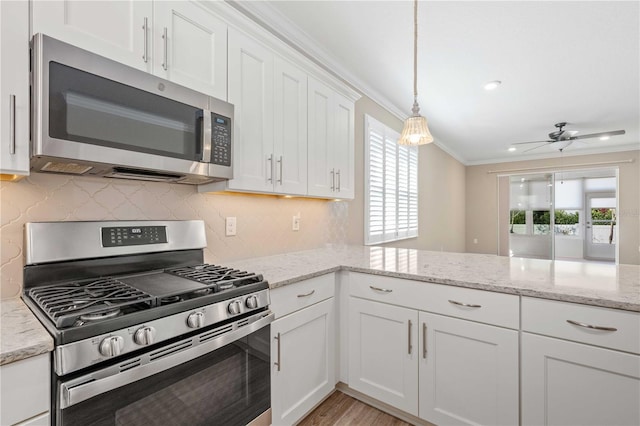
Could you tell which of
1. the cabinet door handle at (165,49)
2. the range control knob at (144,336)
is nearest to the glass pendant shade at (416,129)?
the cabinet door handle at (165,49)

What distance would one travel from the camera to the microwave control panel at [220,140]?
1536 millimetres

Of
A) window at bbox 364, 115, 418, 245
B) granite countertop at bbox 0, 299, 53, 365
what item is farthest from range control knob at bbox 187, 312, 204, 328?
window at bbox 364, 115, 418, 245

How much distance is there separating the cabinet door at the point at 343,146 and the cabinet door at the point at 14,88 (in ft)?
5.95

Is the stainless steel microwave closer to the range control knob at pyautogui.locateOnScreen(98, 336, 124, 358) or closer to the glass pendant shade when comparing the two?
the range control knob at pyautogui.locateOnScreen(98, 336, 124, 358)

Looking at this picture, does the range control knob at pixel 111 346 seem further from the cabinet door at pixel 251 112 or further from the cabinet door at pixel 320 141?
the cabinet door at pixel 320 141

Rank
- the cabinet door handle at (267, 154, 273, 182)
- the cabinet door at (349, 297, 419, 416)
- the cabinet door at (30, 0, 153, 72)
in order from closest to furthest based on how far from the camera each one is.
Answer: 1. the cabinet door at (30, 0, 153, 72)
2. the cabinet door at (349, 297, 419, 416)
3. the cabinet door handle at (267, 154, 273, 182)

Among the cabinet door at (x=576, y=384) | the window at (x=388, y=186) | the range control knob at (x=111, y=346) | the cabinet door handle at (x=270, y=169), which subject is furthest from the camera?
the window at (x=388, y=186)

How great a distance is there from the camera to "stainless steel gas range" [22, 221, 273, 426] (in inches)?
33.9

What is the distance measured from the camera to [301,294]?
66.5 inches

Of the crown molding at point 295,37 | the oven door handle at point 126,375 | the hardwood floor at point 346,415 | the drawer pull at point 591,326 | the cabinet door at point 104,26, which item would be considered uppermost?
the crown molding at point 295,37

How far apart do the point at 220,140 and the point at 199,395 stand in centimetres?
112

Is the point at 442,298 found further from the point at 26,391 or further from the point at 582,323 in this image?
the point at 26,391

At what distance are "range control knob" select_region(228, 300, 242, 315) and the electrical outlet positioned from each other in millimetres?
788

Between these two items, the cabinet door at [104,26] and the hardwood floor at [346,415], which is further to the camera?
the hardwood floor at [346,415]
